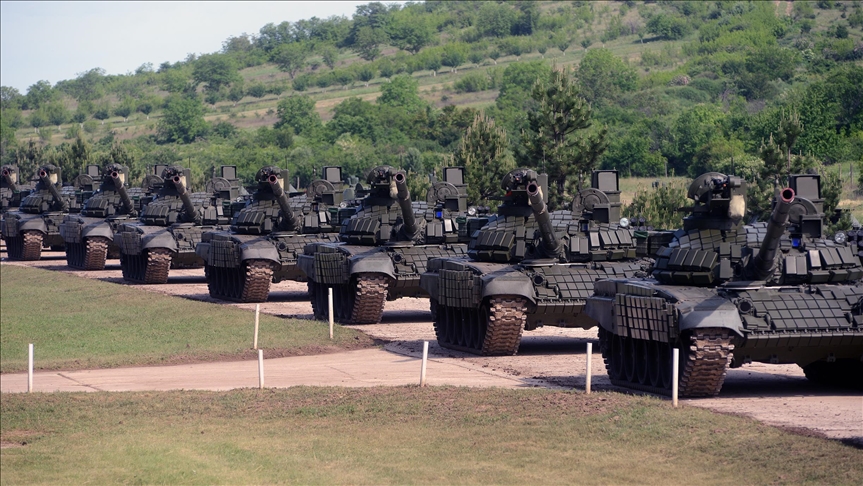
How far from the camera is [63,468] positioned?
15180mm

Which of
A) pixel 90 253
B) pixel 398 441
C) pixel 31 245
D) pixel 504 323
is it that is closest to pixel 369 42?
pixel 31 245

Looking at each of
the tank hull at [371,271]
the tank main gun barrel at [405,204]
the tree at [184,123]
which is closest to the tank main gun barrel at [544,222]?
the tank main gun barrel at [405,204]

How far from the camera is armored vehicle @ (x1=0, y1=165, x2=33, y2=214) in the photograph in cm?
6306

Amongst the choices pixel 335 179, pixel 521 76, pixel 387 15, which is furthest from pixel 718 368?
pixel 387 15

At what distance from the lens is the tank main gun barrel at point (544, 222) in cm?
2298

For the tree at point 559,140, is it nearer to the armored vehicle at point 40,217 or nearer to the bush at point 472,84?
the armored vehicle at point 40,217

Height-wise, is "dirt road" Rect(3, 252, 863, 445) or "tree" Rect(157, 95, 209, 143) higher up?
"tree" Rect(157, 95, 209, 143)

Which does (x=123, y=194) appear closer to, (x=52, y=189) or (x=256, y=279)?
(x=52, y=189)

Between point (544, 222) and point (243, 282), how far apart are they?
1480 cm

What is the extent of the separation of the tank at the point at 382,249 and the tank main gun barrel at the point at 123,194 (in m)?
16.6

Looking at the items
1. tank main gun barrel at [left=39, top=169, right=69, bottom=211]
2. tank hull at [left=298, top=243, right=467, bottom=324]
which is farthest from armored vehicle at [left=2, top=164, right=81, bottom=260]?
tank hull at [left=298, top=243, right=467, bottom=324]

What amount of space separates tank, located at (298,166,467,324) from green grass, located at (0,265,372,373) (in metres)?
1.20

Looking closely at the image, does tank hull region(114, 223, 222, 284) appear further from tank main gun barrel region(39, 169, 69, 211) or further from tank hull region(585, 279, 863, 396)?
tank hull region(585, 279, 863, 396)

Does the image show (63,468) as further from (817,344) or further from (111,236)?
(111,236)
